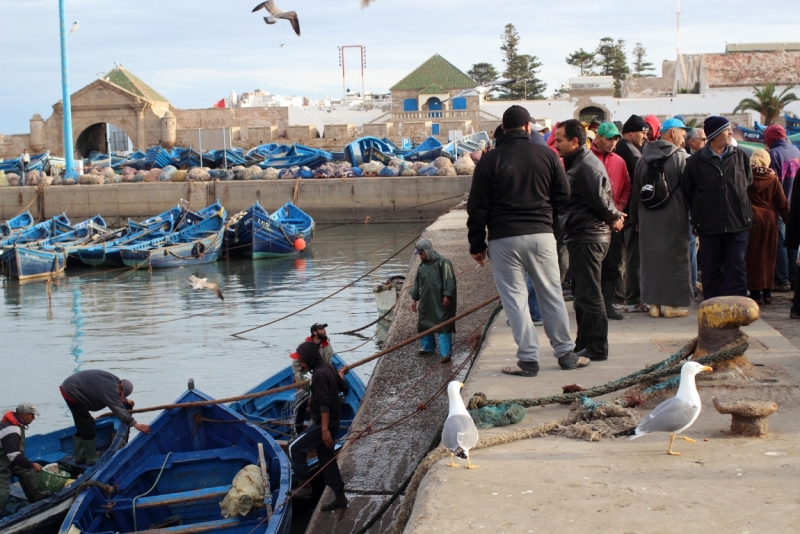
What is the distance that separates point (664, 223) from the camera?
21.3ft

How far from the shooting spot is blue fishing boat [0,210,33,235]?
97.5 feet

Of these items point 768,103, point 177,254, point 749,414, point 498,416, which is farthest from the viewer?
point 768,103

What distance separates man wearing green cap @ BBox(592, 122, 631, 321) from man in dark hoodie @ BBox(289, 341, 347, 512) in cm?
223

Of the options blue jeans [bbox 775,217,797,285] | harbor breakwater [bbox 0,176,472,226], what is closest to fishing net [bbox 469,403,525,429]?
blue jeans [bbox 775,217,797,285]

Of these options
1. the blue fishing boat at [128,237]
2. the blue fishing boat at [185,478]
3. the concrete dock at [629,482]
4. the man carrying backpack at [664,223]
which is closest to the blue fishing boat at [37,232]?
the blue fishing boat at [128,237]

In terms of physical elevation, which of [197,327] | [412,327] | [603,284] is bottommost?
[197,327]

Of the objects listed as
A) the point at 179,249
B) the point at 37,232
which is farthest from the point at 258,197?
the point at 179,249

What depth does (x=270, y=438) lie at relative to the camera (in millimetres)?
6934

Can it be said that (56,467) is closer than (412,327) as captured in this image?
Yes

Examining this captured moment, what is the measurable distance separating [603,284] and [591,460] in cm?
319

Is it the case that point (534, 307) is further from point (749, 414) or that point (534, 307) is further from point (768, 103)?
point (768, 103)

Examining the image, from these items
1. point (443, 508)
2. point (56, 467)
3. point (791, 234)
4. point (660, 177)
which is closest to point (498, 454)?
point (443, 508)

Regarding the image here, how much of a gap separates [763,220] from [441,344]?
2.95 m

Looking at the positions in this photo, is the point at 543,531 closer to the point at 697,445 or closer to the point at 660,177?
the point at 697,445
